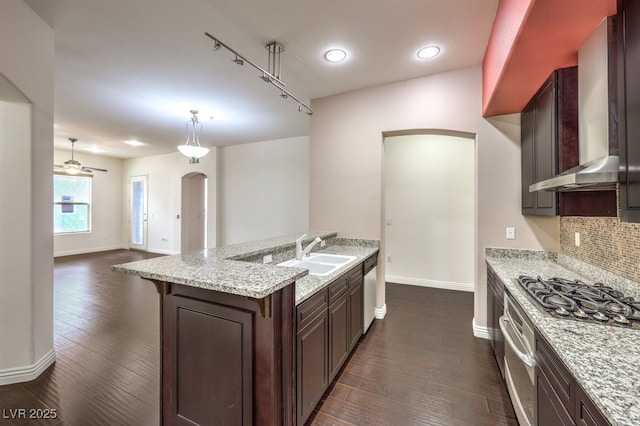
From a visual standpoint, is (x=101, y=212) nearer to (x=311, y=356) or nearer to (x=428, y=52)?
(x=311, y=356)

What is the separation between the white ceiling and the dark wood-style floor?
2899 mm

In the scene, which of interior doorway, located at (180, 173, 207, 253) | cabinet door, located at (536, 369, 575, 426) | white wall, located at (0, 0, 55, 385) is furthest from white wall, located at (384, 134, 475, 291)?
interior doorway, located at (180, 173, 207, 253)

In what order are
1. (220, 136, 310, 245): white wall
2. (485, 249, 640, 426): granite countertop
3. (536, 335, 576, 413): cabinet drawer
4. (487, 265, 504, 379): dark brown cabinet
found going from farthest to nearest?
(220, 136, 310, 245): white wall < (487, 265, 504, 379): dark brown cabinet < (536, 335, 576, 413): cabinet drawer < (485, 249, 640, 426): granite countertop

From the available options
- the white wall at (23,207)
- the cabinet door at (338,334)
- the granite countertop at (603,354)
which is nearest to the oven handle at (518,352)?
the granite countertop at (603,354)

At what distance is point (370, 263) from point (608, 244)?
72.4 inches

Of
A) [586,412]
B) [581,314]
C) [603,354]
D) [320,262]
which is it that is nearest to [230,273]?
[320,262]

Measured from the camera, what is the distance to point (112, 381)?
2098 mm

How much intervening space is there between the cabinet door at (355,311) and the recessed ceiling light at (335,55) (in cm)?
221

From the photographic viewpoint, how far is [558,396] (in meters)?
1.00

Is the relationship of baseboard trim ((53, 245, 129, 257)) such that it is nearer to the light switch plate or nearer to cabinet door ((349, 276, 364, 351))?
cabinet door ((349, 276, 364, 351))

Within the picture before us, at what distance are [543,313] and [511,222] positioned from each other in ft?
5.51

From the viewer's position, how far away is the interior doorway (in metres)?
7.19

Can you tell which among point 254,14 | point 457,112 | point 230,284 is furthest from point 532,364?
point 254,14

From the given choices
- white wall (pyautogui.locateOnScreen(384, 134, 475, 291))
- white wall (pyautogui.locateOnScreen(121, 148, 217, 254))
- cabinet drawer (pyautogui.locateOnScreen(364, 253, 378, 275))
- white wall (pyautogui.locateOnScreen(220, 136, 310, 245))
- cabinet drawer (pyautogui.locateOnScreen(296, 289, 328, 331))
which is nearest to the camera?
cabinet drawer (pyautogui.locateOnScreen(296, 289, 328, 331))
